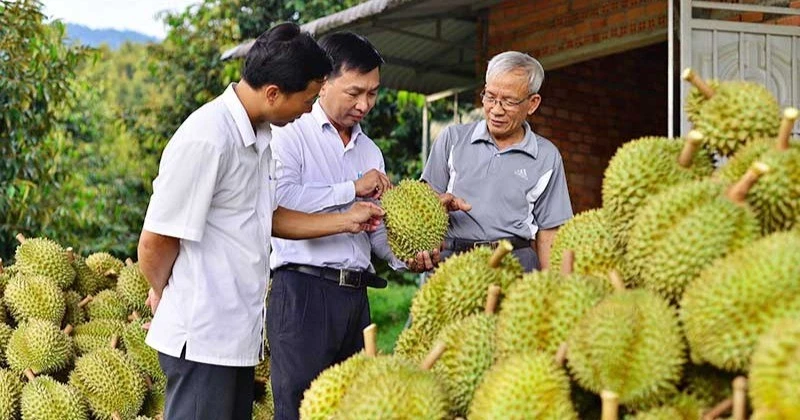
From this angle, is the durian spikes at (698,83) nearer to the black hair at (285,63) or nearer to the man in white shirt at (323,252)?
→ the black hair at (285,63)

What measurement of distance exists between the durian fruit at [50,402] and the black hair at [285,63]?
168 cm

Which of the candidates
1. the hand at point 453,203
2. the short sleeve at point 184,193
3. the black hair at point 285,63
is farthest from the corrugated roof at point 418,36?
the short sleeve at point 184,193

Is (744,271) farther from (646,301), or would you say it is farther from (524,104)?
(524,104)

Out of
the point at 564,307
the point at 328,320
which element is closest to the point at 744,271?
the point at 564,307

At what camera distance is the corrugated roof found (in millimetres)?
6180

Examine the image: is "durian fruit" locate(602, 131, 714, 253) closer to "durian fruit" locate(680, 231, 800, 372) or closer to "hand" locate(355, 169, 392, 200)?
"durian fruit" locate(680, 231, 800, 372)

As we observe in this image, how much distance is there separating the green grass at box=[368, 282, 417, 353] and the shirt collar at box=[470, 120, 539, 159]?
6.10 m

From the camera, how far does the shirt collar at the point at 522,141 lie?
366 cm

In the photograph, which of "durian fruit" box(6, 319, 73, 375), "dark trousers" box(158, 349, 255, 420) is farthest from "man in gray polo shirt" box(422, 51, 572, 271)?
"durian fruit" box(6, 319, 73, 375)

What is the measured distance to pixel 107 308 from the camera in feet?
13.2

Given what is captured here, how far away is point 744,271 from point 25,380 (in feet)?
10.3

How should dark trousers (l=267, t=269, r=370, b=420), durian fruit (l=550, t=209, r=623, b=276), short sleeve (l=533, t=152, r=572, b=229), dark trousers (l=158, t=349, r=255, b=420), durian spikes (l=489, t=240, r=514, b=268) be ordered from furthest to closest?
short sleeve (l=533, t=152, r=572, b=229) < dark trousers (l=267, t=269, r=370, b=420) < dark trousers (l=158, t=349, r=255, b=420) < durian spikes (l=489, t=240, r=514, b=268) < durian fruit (l=550, t=209, r=623, b=276)

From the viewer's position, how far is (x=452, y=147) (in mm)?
3789

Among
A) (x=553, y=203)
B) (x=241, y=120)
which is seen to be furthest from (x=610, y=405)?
(x=553, y=203)
